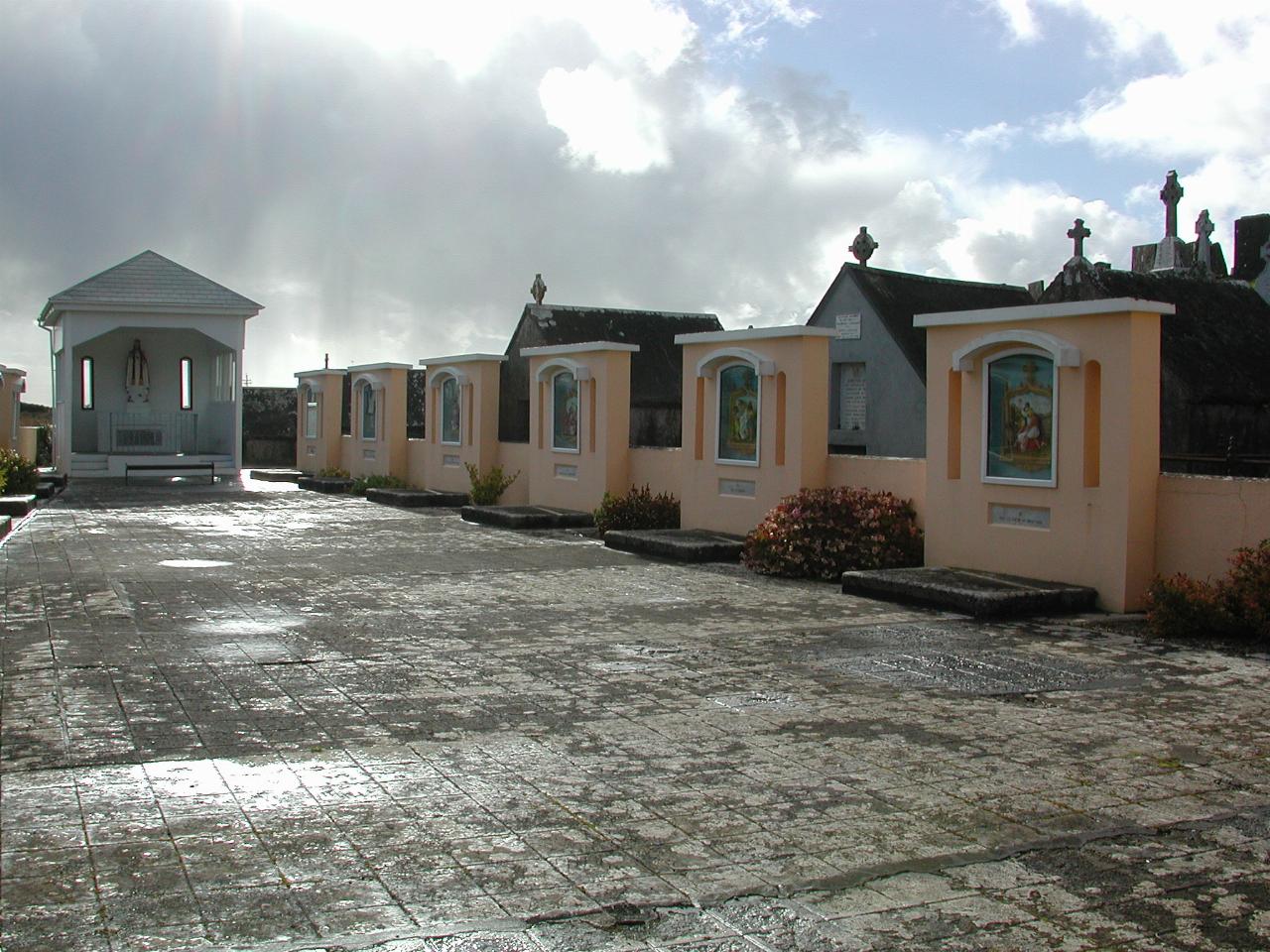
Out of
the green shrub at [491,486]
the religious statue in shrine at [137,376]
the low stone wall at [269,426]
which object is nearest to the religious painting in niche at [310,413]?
the religious statue in shrine at [137,376]

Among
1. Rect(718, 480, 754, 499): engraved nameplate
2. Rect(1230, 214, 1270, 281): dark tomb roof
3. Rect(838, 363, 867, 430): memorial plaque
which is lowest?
Rect(718, 480, 754, 499): engraved nameplate

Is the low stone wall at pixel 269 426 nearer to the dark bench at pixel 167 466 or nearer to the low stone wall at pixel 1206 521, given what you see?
the dark bench at pixel 167 466

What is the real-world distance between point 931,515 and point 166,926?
10108 millimetres

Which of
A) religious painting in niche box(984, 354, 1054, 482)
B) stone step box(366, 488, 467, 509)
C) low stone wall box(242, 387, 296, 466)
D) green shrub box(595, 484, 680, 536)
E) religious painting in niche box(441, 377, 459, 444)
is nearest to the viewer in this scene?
religious painting in niche box(984, 354, 1054, 482)

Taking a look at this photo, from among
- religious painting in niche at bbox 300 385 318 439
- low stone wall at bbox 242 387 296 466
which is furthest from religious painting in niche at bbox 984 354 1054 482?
low stone wall at bbox 242 387 296 466

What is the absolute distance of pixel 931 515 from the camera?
43.3 feet

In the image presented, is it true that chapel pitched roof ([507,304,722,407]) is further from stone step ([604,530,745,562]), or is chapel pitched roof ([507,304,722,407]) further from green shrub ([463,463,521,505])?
stone step ([604,530,745,562])

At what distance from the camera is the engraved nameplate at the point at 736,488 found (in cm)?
1621

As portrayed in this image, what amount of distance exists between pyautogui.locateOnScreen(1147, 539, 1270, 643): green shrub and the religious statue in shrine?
97.3ft

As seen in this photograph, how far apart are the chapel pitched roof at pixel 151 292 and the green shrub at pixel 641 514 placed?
56.8 feet

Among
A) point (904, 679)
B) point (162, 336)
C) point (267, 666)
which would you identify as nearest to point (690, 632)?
point (904, 679)

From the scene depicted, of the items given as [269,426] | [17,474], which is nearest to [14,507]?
[17,474]

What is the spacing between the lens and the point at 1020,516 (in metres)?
12.2

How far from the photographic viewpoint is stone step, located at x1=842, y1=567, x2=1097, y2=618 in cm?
1091
